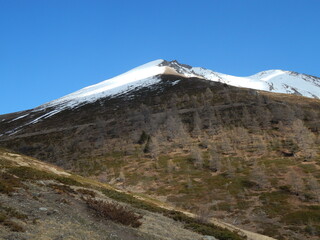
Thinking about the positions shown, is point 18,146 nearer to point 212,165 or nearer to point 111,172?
point 111,172

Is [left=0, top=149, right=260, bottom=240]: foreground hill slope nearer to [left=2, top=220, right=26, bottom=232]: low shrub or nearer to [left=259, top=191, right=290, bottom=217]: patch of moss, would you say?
[left=2, top=220, right=26, bottom=232]: low shrub

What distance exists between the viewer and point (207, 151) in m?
100

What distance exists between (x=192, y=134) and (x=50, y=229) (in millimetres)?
111335

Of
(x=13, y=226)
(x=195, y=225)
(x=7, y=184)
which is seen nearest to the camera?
(x=13, y=226)

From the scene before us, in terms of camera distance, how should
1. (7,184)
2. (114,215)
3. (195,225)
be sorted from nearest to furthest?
1. (114,215)
2. (7,184)
3. (195,225)


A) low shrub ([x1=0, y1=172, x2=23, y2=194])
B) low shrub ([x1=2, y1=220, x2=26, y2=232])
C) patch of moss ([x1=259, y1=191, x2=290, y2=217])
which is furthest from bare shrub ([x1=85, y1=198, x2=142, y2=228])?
patch of moss ([x1=259, y1=191, x2=290, y2=217])

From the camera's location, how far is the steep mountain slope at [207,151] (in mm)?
56931

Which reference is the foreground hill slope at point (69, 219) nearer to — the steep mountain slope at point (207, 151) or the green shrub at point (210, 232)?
the green shrub at point (210, 232)

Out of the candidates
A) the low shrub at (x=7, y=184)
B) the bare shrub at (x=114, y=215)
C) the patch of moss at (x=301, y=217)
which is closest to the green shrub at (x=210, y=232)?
the bare shrub at (x=114, y=215)

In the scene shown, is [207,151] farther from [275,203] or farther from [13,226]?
[13,226]

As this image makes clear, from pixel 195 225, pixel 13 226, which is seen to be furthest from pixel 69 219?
pixel 195 225

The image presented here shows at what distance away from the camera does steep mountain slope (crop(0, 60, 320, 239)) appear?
56931mm

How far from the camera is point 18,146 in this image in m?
139

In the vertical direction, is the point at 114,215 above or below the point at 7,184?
below
